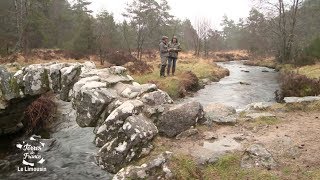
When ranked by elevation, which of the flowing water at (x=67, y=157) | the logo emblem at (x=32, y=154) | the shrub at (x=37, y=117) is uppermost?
the shrub at (x=37, y=117)

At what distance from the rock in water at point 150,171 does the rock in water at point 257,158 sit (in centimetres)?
152

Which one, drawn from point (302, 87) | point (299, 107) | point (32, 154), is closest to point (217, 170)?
point (299, 107)

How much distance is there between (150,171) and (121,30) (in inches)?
1685

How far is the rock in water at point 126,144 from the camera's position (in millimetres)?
7246

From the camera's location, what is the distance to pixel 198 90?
20094 mm

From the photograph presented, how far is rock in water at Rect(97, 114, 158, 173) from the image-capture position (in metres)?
7.25

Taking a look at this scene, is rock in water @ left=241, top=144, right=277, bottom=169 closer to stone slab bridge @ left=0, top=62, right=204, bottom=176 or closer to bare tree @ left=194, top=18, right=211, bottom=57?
stone slab bridge @ left=0, top=62, right=204, bottom=176

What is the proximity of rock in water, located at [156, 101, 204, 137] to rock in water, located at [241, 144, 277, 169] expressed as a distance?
1.80m

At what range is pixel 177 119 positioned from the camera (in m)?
8.27

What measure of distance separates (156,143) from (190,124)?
1.19 metres

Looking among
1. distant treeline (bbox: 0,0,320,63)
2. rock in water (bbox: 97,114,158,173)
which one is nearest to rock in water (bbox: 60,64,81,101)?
rock in water (bbox: 97,114,158,173)

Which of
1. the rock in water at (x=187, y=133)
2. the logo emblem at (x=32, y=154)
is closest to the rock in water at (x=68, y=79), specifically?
the logo emblem at (x=32, y=154)

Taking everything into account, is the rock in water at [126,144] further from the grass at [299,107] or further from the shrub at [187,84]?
the shrub at [187,84]

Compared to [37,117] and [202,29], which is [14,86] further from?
[202,29]
